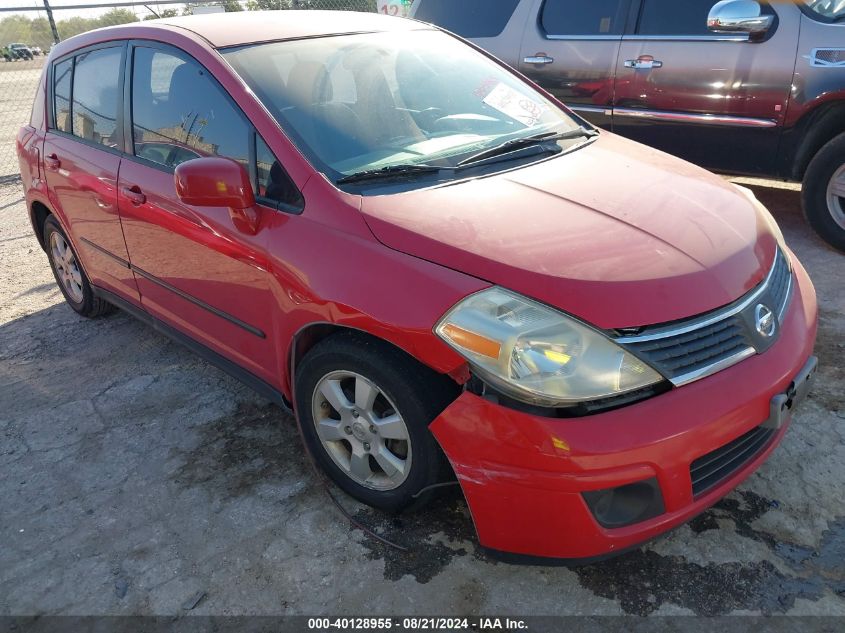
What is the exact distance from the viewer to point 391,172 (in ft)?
8.41

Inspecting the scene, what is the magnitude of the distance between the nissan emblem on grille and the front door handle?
3188mm

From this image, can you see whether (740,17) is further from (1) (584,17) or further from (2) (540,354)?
(2) (540,354)

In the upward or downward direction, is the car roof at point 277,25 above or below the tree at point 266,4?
above

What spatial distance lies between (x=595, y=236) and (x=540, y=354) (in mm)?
486

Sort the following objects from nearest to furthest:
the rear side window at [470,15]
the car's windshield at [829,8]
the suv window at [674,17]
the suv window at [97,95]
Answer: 1. the suv window at [97,95]
2. the car's windshield at [829,8]
3. the suv window at [674,17]
4. the rear side window at [470,15]

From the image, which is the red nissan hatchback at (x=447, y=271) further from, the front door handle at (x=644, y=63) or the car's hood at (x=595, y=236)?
the front door handle at (x=644, y=63)

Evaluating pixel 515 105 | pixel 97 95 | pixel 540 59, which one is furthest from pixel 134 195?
pixel 540 59

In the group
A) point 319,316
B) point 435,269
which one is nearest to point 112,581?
point 319,316

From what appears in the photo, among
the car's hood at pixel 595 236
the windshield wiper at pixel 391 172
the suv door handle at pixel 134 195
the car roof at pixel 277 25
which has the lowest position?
the suv door handle at pixel 134 195

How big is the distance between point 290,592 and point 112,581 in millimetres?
629

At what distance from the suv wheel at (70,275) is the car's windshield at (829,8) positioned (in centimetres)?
467

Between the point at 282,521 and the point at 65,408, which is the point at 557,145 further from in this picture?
the point at 65,408

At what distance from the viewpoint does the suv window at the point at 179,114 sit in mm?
2746

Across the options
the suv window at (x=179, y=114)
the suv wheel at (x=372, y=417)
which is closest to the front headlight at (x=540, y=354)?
the suv wheel at (x=372, y=417)
